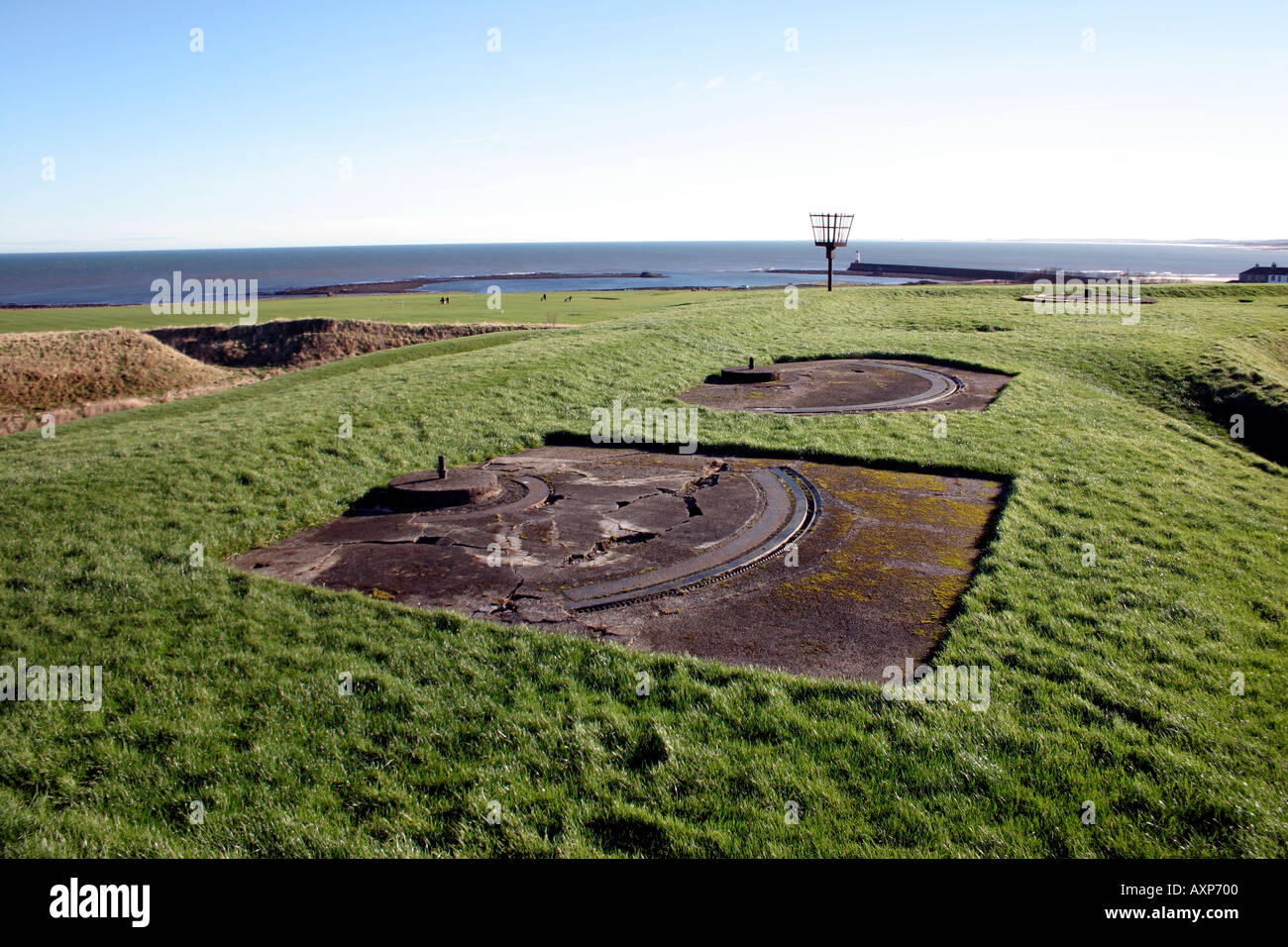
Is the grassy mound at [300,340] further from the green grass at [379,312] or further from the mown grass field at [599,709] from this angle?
the mown grass field at [599,709]

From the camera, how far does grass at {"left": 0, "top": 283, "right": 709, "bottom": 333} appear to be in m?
50.2

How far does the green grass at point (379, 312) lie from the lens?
50219mm

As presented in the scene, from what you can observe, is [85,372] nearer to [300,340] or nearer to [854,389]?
[300,340]

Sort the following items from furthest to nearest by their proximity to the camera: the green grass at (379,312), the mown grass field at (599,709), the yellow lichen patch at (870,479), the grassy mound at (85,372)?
the green grass at (379,312) < the grassy mound at (85,372) < the yellow lichen patch at (870,479) < the mown grass field at (599,709)

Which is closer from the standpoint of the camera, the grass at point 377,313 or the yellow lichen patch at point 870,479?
the yellow lichen patch at point 870,479

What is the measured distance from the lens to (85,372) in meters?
31.6

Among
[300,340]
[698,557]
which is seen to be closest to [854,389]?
[698,557]

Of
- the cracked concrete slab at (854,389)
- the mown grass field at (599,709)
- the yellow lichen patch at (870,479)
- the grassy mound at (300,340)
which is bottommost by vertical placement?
the mown grass field at (599,709)

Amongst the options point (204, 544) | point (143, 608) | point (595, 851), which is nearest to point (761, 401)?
point (204, 544)

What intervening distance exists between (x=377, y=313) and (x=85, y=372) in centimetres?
2493

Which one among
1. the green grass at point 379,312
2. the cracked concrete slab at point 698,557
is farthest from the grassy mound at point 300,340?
the cracked concrete slab at point 698,557

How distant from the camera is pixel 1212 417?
647 inches
